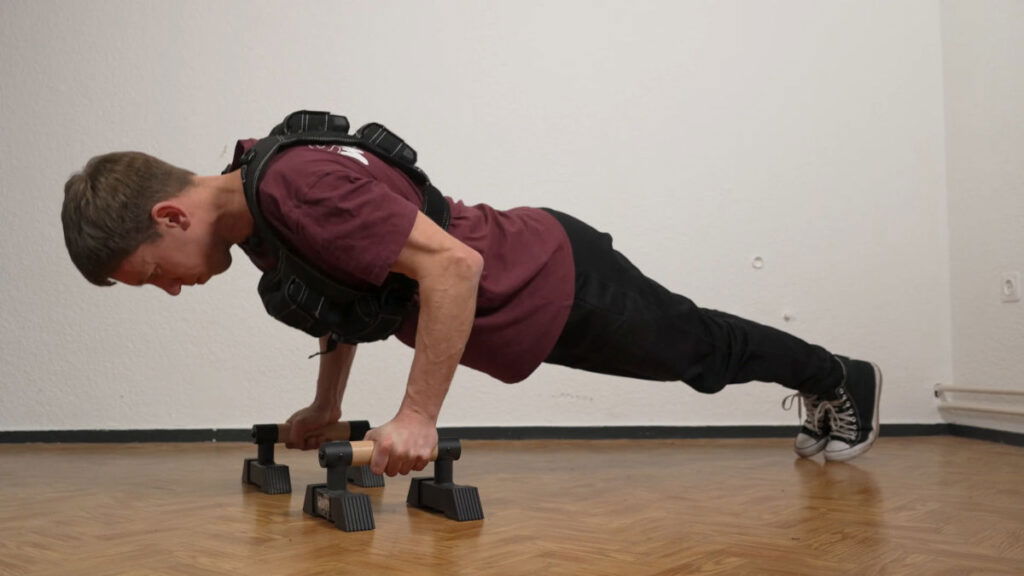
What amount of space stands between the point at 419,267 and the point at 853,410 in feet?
5.60

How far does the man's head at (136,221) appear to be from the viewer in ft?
5.48

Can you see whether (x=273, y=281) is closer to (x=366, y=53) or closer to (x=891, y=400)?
(x=366, y=53)

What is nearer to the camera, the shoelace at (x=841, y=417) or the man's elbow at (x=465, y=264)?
the man's elbow at (x=465, y=264)

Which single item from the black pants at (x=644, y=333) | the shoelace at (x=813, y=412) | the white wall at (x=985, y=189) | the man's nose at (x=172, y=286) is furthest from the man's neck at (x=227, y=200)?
the white wall at (x=985, y=189)

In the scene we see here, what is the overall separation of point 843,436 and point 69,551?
2.23 m

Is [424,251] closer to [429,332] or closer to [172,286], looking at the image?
[429,332]

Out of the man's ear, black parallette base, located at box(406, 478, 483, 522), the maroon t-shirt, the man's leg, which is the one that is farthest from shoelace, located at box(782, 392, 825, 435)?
the man's ear

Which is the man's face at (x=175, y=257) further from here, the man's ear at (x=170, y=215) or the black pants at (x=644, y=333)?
the black pants at (x=644, y=333)

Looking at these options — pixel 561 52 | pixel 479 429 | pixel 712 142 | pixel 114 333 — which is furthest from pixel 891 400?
pixel 114 333

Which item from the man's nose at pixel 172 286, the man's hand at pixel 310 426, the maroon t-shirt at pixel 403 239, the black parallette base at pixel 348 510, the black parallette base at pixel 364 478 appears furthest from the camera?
the black parallette base at pixel 364 478

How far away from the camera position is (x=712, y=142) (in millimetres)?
4102

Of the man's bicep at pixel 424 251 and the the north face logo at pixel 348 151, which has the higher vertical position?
the the north face logo at pixel 348 151

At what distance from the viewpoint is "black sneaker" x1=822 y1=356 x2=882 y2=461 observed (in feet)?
8.83

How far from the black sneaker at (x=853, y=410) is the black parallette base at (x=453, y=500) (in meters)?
1.35
